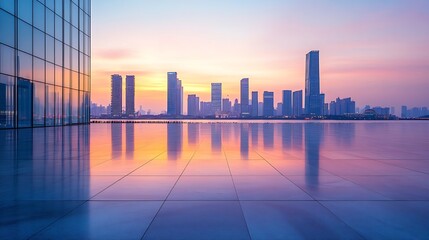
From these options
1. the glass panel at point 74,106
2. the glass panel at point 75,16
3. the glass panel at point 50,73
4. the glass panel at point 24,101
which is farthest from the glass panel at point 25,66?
the glass panel at point 75,16

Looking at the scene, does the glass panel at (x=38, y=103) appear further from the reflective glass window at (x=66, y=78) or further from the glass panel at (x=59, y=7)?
the glass panel at (x=59, y=7)

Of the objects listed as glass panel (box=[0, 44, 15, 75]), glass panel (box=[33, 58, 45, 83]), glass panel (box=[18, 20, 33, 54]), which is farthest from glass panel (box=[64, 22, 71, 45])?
glass panel (box=[0, 44, 15, 75])

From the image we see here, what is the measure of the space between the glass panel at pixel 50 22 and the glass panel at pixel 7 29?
5658 millimetres

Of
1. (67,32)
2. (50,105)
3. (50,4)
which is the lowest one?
(50,105)

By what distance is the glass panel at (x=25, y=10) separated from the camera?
28.1 m

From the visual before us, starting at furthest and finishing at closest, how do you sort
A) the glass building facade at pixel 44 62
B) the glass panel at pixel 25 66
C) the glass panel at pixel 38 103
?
the glass panel at pixel 38 103 < the glass panel at pixel 25 66 < the glass building facade at pixel 44 62

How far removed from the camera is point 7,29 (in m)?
26.5

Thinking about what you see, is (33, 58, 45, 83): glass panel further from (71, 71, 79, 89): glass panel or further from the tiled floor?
the tiled floor

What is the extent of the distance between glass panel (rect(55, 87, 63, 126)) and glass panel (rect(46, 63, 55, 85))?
1350 mm

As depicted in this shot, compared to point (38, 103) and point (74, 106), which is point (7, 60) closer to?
point (38, 103)

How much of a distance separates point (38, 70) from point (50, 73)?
92.9 inches

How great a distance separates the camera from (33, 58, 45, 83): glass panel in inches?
1199

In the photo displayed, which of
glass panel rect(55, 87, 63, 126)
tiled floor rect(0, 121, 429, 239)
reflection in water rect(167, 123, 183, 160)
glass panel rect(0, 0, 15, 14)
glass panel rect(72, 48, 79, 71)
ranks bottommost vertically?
tiled floor rect(0, 121, 429, 239)

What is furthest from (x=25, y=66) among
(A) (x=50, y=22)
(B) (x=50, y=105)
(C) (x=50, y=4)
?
(C) (x=50, y=4)
